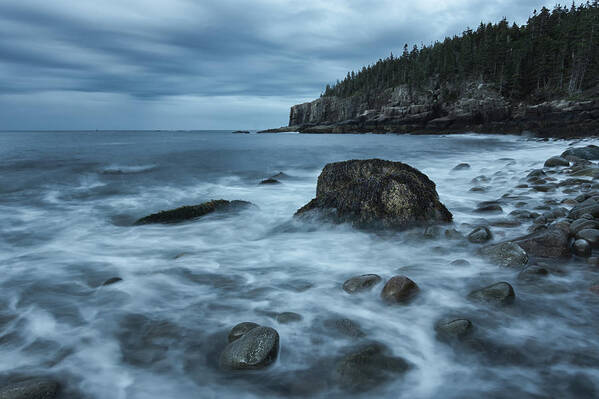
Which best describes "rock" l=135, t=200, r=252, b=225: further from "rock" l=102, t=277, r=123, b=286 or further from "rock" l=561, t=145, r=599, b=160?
"rock" l=561, t=145, r=599, b=160

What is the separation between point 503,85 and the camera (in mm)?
57094

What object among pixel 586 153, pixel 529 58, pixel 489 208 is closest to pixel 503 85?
pixel 529 58

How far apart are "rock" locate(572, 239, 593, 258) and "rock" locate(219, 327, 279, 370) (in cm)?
416

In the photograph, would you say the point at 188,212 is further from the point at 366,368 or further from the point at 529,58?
the point at 529,58

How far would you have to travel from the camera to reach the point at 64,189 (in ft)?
40.0

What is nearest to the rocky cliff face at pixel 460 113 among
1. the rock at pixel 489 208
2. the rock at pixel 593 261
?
the rock at pixel 489 208

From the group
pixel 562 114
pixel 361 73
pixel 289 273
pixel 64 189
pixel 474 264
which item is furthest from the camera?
pixel 361 73

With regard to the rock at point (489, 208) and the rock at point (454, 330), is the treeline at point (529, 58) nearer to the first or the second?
the rock at point (489, 208)

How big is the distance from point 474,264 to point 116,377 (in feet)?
14.2

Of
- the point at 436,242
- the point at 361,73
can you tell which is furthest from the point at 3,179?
the point at 361,73

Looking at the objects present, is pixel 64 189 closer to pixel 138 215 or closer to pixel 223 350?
pixel 138 215

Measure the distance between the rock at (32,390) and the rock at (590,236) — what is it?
6.14 meters

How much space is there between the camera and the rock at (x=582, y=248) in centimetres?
414

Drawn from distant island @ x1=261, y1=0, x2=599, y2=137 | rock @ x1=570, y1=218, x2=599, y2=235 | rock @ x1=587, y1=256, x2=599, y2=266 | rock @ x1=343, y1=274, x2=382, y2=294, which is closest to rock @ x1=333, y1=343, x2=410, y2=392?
rock @ x1=343, y1=274, x2=382, y2=294
